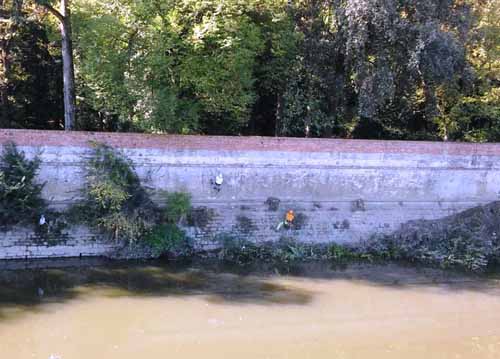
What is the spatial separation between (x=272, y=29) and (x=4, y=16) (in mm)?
7760

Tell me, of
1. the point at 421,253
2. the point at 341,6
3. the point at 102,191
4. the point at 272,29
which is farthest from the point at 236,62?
the point at 421,253

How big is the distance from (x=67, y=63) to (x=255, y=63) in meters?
5.36

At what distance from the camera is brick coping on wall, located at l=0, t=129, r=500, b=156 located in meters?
12.6

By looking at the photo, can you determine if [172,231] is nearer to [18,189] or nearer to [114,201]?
[114,201]

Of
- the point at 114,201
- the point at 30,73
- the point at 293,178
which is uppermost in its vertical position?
the point at 30,73

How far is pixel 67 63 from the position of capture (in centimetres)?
1467

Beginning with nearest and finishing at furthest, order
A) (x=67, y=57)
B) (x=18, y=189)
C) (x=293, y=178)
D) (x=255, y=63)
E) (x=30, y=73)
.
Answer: (x=18, y=189) < (x=67, y=57) < (x=293, y=178) < (x=255, y=63) < (x=30, y=73)

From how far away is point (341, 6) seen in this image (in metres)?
15.0

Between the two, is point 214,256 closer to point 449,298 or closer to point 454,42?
point 449,298

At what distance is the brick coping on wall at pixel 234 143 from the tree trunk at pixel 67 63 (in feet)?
8.53

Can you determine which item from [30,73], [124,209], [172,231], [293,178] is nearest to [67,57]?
[30,73]

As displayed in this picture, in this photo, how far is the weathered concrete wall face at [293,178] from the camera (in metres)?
13.0

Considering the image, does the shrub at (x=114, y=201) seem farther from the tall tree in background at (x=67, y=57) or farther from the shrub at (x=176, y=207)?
the tall tree in background at (x=67, y=57)

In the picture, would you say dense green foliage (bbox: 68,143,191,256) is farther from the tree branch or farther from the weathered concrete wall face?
the tree branch
